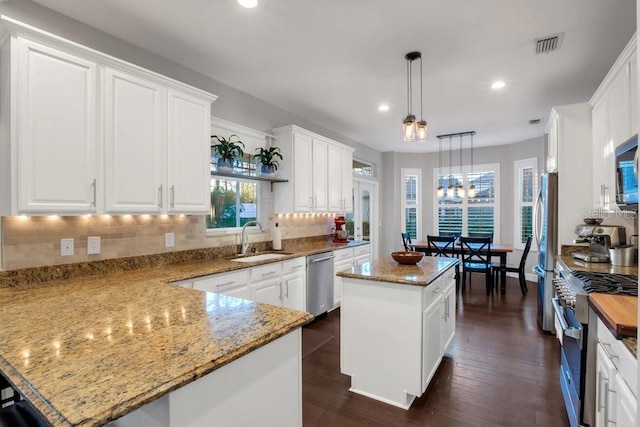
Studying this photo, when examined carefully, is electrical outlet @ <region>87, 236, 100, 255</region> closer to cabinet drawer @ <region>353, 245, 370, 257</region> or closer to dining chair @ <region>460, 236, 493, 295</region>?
cabinet drawer @ <region>353, 245, 370, 257</region>

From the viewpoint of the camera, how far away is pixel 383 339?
2.35 m

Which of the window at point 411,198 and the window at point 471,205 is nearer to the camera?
the window at point 471,205

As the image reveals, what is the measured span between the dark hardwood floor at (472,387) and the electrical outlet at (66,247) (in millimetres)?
1970

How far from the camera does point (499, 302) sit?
15.8ft

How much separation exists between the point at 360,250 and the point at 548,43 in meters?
3.30

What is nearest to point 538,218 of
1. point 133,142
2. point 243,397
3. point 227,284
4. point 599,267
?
point 599,267

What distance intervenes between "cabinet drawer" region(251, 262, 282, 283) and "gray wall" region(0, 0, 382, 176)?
5.50 ft

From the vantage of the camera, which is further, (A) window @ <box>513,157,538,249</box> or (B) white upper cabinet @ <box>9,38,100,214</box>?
(A) window @ <box>513,157,538,249</box>

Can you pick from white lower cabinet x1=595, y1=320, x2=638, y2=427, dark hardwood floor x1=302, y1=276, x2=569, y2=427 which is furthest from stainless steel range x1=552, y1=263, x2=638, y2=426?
dark hardwood floor x1=302, y1=276, x2=569, y2=427

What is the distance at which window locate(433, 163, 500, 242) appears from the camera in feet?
23.0

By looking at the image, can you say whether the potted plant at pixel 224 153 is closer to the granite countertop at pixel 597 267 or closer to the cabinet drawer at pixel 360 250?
the cabinet drawer at pixel 360 250

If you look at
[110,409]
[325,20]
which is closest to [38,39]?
[325,20]

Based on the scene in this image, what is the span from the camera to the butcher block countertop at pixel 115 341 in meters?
0.80

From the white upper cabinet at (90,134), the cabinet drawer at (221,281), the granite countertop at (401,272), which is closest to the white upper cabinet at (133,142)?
the white upper cabinet at (90,134)
